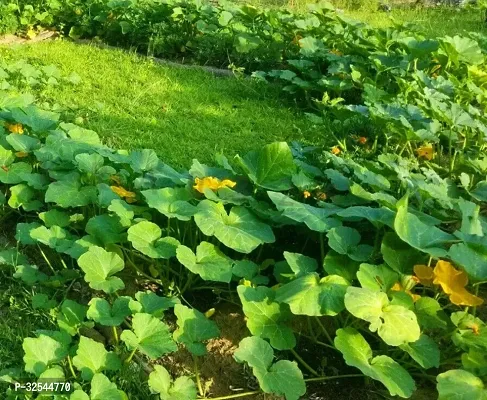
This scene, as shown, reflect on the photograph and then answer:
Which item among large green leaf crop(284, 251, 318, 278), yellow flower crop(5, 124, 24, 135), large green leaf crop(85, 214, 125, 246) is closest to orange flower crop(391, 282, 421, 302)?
large green leaf crop(284, 251, 318, 278)

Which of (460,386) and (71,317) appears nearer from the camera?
(460,386)

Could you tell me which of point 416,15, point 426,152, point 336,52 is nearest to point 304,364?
point 426,152

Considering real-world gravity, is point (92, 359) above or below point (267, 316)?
below

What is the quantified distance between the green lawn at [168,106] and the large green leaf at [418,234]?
1.72m

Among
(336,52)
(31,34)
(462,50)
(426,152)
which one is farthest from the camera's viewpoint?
(31,34)

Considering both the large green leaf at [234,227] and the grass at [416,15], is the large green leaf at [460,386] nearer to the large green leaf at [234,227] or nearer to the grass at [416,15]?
the large green leaf at [234,227]

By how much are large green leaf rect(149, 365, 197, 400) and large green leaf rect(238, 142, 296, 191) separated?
0.95m

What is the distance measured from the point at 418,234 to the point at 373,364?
0.48m

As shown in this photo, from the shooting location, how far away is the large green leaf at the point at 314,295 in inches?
76.4

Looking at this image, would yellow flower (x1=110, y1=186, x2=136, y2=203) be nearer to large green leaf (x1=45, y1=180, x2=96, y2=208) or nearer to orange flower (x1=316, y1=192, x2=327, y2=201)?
large green leaf (x1=45, y1=180, x2=96, y2=208)

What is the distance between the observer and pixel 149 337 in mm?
1973

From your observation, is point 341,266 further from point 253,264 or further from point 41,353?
point 41,353

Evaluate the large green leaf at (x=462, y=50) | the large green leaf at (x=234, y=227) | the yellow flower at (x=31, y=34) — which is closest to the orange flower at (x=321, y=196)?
the large green leaf at (x=234, y=227)

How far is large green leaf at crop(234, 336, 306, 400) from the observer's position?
71.7 inches
